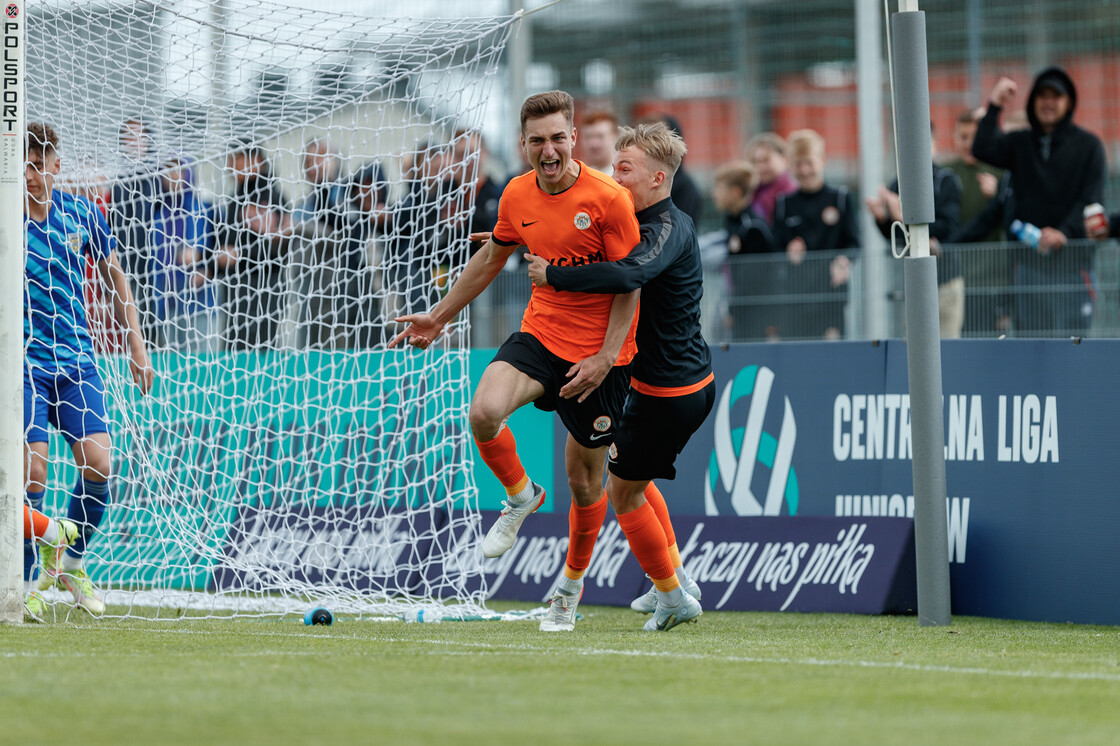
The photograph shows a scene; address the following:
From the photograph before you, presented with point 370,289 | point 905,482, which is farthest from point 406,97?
point 905,482

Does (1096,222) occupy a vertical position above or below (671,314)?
above

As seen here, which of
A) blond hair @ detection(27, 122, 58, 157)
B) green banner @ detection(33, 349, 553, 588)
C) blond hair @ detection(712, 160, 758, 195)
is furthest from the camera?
blond hair @ detection(712, 160, 758, 195)

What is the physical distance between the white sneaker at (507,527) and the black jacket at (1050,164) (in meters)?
4.63

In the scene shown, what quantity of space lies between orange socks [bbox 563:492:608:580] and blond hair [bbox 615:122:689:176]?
1537mm

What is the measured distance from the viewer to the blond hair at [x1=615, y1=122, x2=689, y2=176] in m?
6.76

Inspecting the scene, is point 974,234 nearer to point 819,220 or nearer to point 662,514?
point 819,220

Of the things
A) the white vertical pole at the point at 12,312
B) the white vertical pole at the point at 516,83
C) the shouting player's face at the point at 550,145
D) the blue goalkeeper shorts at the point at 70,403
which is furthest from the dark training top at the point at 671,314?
the white vertical pole at the point at 516,83

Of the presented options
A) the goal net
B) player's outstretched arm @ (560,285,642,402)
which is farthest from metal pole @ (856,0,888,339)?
player's outstretched arm @ (560,285,642,402)

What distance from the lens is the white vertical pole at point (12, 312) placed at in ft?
21.3

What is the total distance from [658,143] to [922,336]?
5.14 feet

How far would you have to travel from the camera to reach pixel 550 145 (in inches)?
255

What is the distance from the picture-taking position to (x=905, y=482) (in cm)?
845

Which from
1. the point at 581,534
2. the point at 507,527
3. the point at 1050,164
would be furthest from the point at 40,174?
the point at 1050,164

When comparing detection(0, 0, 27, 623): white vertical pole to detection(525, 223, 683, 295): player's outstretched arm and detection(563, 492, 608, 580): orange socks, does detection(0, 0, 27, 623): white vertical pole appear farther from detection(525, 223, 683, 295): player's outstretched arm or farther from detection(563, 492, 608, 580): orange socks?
detection(563, 492, 608, 580): orange socks
